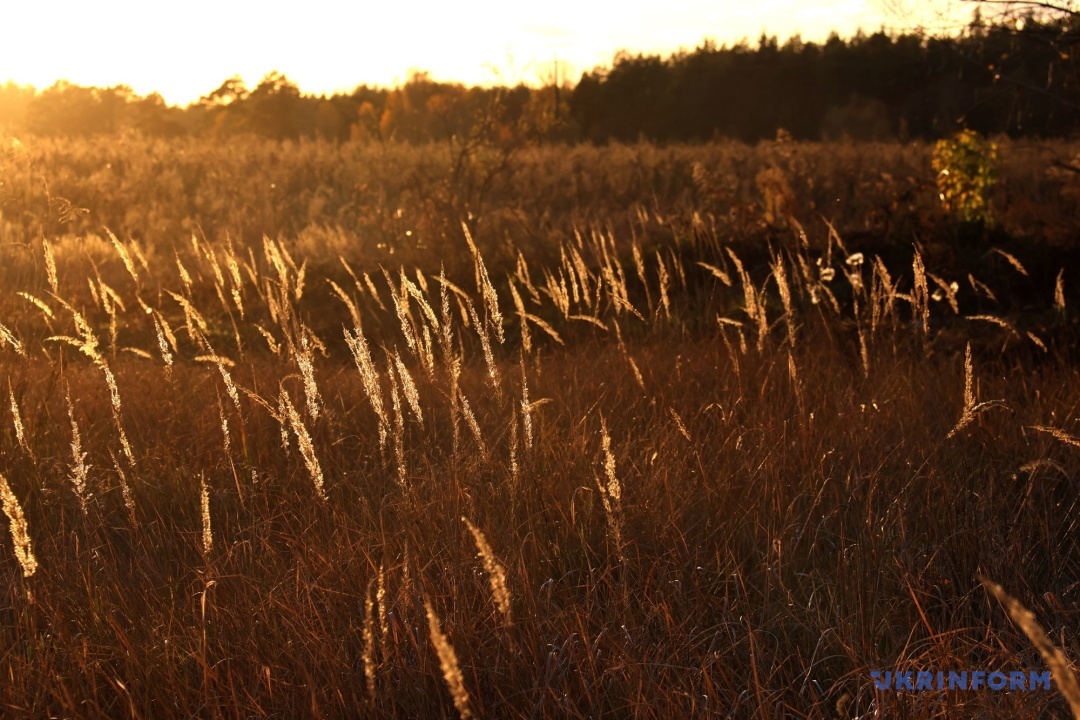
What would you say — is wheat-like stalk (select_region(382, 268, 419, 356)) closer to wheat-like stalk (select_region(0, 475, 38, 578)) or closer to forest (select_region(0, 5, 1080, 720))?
forest (select_region(0, 5, 1080, 720))

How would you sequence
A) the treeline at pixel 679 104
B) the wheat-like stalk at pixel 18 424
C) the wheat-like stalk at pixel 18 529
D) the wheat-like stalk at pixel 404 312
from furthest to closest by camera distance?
1. the treeline at pixel 679 104
2. the wheat-like stalk at pixel 404 312
3. the wheat-like stalk at pixel 18 424
4. the wheat-like stalk at pixel 18 529

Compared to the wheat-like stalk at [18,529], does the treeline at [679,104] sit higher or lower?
higher

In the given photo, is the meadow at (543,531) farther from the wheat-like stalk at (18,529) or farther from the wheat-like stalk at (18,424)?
the wheat-like stalk at (18,424)

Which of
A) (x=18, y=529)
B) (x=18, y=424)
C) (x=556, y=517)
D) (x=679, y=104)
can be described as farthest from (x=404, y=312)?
(x=679, y=104)

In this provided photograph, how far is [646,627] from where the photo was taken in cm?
207

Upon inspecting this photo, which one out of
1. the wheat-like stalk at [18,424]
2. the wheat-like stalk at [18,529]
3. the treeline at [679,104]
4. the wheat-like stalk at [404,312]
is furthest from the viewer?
the treeline at [679,104]

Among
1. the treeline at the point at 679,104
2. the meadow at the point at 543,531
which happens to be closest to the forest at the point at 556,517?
the meadow at the point at 543,531

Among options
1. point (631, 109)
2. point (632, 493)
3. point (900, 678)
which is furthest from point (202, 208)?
point (631, 109)

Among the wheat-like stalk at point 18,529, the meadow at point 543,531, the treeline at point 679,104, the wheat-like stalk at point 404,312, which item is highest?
the treeline at point 679,104

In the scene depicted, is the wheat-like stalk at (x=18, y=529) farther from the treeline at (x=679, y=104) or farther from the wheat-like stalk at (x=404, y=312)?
the treeline at (x=679, y=104)

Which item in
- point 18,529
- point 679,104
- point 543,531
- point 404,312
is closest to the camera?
point 18,529

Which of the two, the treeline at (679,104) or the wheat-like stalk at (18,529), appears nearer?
the wheat-like stalk at (18,529)

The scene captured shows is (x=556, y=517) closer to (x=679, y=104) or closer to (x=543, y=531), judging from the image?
(x=543, y=531)

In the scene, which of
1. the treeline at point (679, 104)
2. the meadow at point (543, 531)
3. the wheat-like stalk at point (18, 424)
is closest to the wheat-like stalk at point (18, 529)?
the meadow at point (543, 531)
